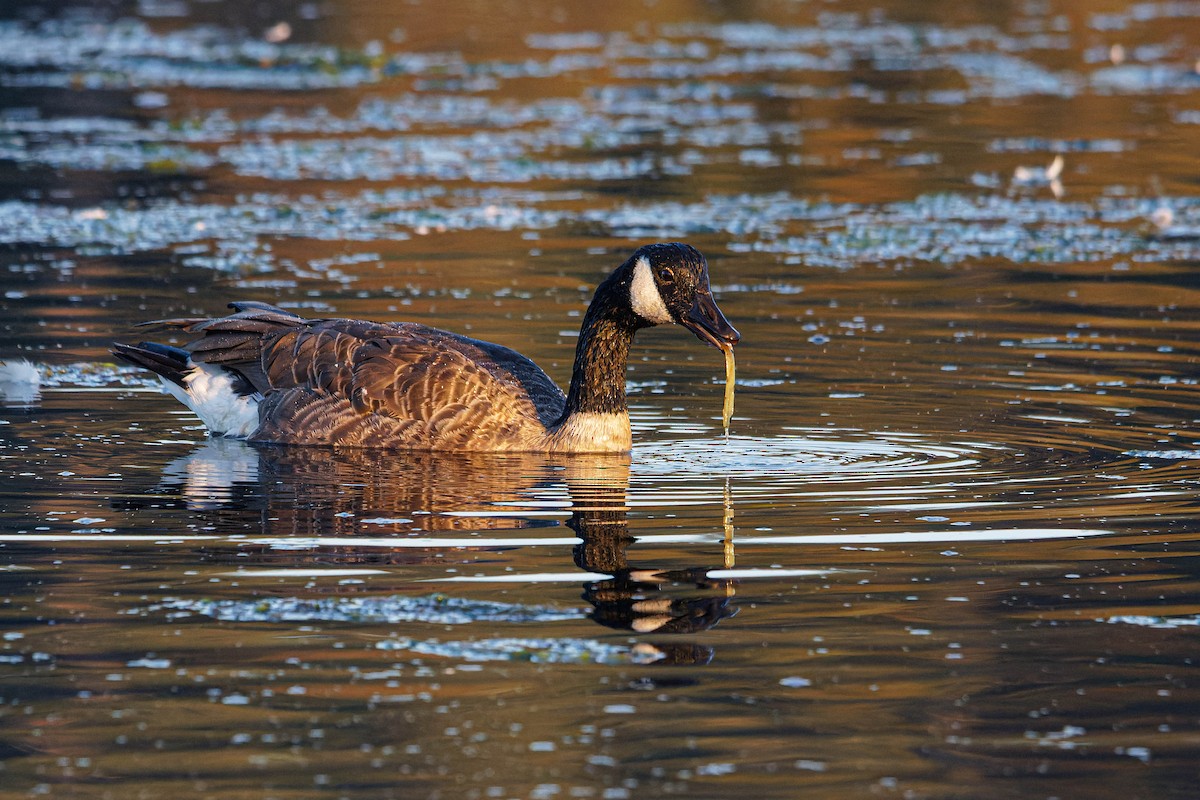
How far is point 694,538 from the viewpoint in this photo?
8609mm

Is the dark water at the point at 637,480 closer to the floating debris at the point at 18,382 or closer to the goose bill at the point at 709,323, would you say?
the floating debris at the point at 18,382

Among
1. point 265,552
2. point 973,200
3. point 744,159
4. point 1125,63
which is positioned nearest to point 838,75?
point 1125,63

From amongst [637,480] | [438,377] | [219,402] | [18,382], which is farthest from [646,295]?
[18,382]

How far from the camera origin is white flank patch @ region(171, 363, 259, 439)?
11391mm

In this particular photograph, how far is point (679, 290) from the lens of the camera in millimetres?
10422

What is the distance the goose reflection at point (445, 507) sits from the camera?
7.60 meters

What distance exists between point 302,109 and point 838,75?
837 cm

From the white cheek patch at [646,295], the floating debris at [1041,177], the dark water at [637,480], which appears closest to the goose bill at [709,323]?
the white cheek patch at [646,295]

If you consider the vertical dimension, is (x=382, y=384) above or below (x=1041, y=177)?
below

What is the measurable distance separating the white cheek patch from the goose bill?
19cm

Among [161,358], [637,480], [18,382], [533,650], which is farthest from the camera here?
[18,382]

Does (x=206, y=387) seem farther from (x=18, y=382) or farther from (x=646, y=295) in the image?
(x=646, y=295)

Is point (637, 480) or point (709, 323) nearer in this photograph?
point (637, 480)

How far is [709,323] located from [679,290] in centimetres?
25
